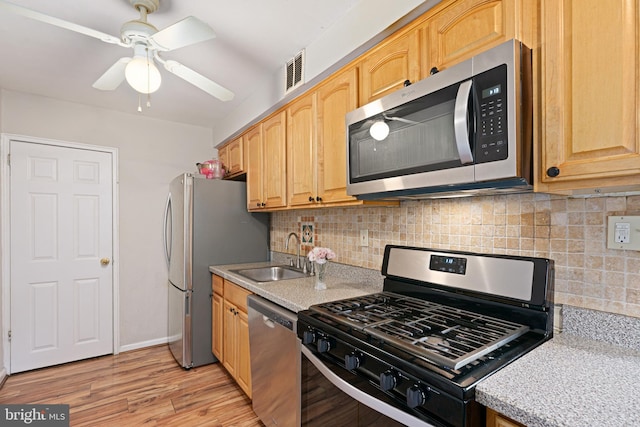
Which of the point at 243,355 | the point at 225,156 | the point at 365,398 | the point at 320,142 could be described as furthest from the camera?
the point at 225,156

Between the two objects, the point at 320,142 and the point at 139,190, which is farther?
the point at 139,190

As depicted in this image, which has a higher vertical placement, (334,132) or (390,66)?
(390,66)

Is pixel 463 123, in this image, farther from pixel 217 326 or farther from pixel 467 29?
pixel 217 326

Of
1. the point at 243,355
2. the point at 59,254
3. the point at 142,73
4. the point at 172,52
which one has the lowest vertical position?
the point at 243,355

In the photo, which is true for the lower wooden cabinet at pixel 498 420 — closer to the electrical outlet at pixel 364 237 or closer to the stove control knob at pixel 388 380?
the stove control knob at pixel 388 380

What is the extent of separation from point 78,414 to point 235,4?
8.94ft

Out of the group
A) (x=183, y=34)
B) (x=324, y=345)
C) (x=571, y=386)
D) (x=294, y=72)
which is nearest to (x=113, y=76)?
(x=183, y=34)

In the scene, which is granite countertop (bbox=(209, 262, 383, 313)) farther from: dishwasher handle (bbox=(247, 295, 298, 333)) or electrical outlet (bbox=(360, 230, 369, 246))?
electrical outlet (bbox=(360, 230, 369, 246))

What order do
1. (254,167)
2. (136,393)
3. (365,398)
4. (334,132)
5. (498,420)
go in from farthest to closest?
(254,167) < (136,393) < (334,132) < (365,398) < (498,420)

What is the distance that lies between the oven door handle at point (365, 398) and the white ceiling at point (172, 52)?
5.57 ft

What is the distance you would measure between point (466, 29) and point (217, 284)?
242cm

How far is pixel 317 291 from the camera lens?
1865 millimetres

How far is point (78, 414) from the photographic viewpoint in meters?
2.16

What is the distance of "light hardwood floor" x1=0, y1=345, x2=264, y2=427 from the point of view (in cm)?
211
